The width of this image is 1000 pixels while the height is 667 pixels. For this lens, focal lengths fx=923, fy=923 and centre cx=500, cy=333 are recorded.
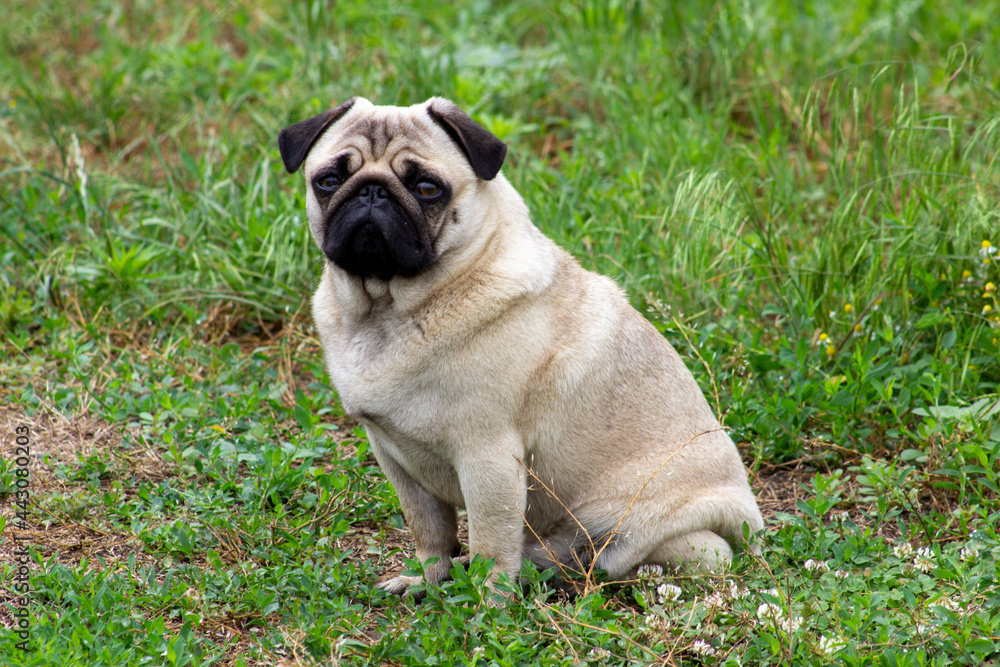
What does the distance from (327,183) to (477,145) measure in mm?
585

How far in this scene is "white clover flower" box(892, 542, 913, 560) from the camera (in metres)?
3.64

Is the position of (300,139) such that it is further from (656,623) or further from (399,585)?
(656,623)

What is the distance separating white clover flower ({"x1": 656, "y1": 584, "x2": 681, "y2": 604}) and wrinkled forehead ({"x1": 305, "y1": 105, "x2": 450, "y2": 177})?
1.80 meters

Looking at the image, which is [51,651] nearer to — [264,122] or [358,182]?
[358,182]

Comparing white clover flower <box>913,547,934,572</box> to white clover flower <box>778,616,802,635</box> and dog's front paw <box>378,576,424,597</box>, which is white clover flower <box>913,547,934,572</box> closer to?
white clover flower <box>778,616,802,635</box>

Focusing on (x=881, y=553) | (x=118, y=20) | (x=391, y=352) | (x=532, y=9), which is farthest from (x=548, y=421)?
(x=118, y=20)

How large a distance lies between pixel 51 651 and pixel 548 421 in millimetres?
1840

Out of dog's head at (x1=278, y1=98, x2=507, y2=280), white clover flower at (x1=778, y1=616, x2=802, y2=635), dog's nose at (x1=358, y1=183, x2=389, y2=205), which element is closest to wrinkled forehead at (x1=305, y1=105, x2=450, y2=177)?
dog's head at (x1=278, y1=98, x2=507, y2=280)

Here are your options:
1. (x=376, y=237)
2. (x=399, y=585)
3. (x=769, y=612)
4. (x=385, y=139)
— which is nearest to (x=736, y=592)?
(x=769, y=612)

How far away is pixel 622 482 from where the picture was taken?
3.58 meters

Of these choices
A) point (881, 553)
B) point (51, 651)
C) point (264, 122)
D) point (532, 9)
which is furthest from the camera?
point (532, 9)

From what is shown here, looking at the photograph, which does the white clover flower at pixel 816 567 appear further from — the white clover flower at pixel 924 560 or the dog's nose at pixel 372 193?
the dog's nose at pixel 372 193

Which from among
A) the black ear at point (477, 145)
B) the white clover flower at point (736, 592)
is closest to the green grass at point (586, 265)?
the white clover flower at point (736, 592)

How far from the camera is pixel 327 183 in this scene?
11.4ft
